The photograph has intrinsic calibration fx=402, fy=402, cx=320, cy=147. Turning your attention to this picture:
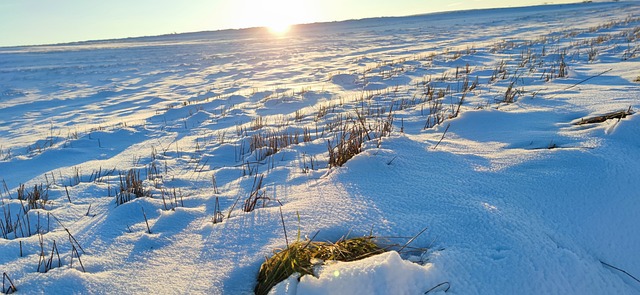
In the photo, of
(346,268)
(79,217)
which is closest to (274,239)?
(346,268)

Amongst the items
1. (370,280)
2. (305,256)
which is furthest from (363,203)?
(370,280)

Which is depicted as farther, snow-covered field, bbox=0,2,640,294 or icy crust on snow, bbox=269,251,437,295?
snow-covered field, bbox=0,2,640,294

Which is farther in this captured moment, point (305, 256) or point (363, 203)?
point (363, 203)

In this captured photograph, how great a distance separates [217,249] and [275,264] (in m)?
0.45

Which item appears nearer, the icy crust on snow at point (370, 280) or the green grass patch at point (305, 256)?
the icy crust on snow at point (370, 280)

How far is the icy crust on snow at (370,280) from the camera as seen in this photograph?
1.50 m

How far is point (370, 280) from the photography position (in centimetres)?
151

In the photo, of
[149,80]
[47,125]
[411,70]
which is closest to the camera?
[47,125]

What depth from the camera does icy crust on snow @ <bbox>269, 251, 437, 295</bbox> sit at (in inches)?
59.2

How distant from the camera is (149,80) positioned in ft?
42.8

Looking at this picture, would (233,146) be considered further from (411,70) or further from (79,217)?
(411,70)

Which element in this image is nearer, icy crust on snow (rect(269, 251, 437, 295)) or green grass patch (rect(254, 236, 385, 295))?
icy crust on snow (rect(269, 251, 437, 295))

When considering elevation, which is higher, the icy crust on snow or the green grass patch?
the icy crust on snow

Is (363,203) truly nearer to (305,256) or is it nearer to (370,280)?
(305,256)
